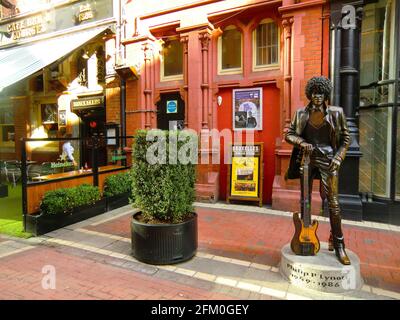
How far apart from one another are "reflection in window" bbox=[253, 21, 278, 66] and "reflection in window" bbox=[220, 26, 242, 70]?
0.46 metres

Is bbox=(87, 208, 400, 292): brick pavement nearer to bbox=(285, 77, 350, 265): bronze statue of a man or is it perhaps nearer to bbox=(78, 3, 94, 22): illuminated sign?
bbox=(285, 77, 350, 265): bronze statue of a man

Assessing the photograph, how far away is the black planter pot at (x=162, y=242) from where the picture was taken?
4109 mm

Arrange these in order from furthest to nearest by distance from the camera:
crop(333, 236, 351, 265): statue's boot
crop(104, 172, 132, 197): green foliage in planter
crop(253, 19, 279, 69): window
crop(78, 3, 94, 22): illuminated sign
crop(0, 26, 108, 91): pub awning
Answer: crop(78, 3, 94, 22): illuminated sign → crop(253, 19, 279, 69): window → crop(104, 172, 132, 197): green foliage in planter → crop(0, 26, 108, 91): pub awning → crop(333, 236, 351, 265): statue's boot

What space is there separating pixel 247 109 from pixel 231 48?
174 centimetres

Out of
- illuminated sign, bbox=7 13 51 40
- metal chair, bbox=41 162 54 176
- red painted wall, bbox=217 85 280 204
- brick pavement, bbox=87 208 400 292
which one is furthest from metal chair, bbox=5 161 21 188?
red painted wall, bbox=217 85 280 204

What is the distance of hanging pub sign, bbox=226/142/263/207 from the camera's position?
24.2 ft

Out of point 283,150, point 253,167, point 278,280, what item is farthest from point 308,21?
point 278,280

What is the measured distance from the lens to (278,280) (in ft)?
12.2

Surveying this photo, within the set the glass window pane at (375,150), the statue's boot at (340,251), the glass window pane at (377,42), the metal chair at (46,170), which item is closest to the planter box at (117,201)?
the metal chair at (46,170)

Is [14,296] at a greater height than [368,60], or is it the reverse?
[368,60]

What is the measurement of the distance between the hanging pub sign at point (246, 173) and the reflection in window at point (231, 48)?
2182mm

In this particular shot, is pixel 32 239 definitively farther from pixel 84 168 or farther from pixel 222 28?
pixel 222 28

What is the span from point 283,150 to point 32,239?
5294mm

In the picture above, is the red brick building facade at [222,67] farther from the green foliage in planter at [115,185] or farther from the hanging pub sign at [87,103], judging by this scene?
the green foliage in planter at [115,185]
